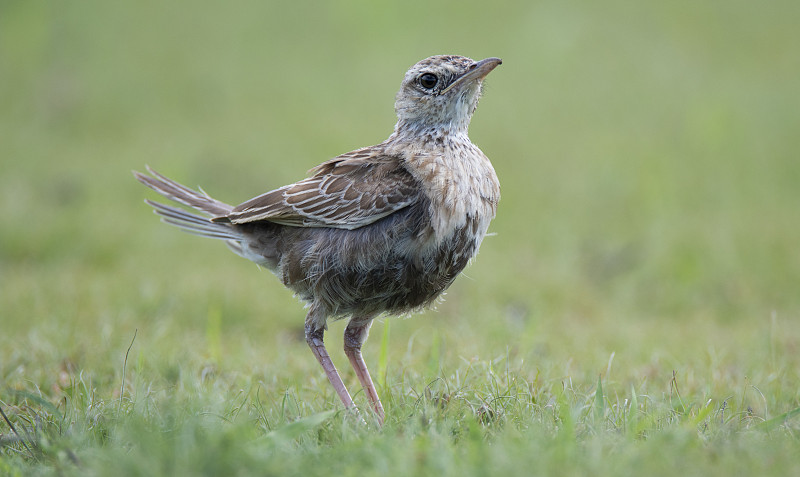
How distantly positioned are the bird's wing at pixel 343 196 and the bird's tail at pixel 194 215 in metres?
0.29

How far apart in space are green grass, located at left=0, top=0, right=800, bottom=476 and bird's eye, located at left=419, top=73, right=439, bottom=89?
5.25 ft

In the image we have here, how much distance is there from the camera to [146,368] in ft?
16.6

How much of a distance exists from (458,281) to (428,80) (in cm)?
429

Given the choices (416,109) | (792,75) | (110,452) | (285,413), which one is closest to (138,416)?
(110,452)

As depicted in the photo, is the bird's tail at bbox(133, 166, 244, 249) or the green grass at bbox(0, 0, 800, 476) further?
the bird's tail at bbox(133, 166, 244, 249)

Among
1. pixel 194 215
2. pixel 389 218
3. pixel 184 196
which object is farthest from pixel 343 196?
pixel 184 196

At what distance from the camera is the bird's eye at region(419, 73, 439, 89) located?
15.4ft

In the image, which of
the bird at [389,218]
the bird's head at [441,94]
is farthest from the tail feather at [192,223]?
the bird's head at [441,94]

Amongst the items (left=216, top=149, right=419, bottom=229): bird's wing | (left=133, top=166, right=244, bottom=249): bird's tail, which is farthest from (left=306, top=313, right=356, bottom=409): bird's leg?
(left=133, top=166, right=244, bottom=249): bird's tail

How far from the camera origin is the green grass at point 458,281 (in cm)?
332

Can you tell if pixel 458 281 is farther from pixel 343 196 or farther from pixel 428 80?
pixel 343 196

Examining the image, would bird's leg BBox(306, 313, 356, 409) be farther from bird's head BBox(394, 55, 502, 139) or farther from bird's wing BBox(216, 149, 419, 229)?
bird's head BBox(394, 55, 502, 139)

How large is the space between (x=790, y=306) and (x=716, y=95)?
606 cm

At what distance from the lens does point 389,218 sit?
434 centimetres
